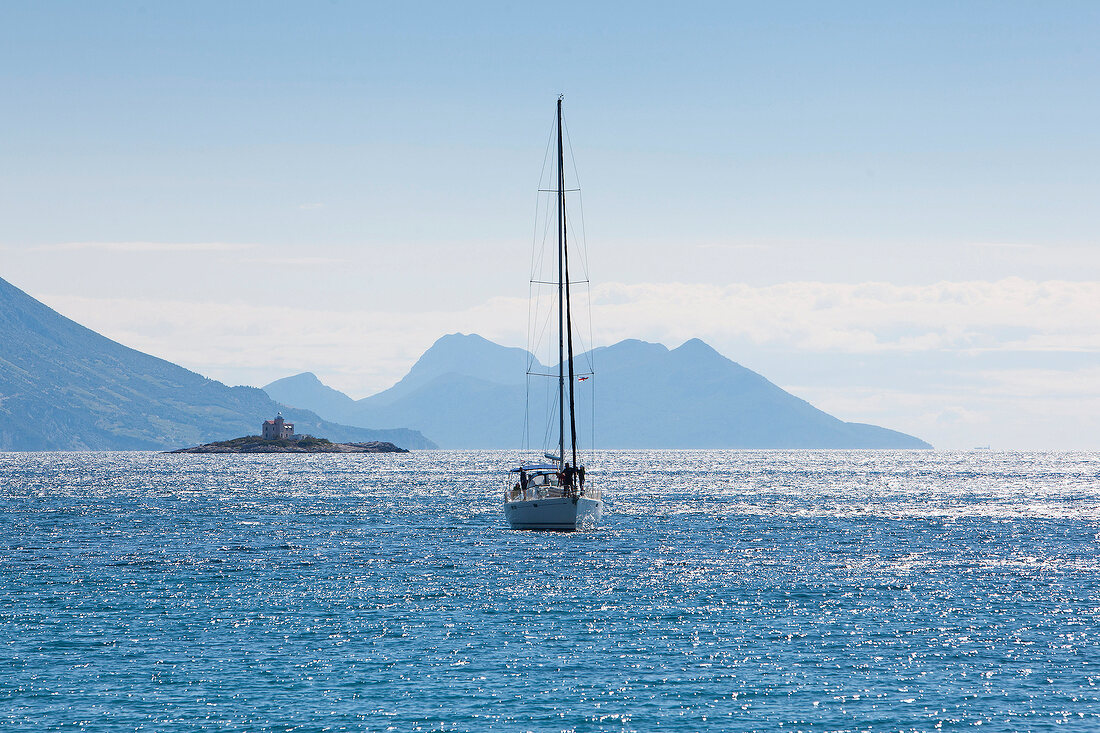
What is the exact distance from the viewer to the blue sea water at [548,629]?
106 ft

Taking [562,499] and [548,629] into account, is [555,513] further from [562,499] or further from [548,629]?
[548,629]

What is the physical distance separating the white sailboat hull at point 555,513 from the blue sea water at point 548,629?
1240 mm

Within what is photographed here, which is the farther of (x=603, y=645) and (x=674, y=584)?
(x=674, y=584)

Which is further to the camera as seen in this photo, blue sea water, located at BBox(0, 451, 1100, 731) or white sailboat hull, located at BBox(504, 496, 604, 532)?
white sailboat hull, located at BBox(504, 496, 604, 532)

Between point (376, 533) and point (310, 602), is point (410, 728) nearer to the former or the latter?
point (310, 602)

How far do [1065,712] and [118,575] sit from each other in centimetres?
4593

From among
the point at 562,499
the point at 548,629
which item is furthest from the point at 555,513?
the point at 548,629

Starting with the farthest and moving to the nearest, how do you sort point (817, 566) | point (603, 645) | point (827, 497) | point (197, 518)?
point (827, 497)
point (197, 518)
point (817, 566)
point (603, 645)

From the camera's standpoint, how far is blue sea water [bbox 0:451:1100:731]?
106 feet

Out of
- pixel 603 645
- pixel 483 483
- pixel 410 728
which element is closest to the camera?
pixel 410 728

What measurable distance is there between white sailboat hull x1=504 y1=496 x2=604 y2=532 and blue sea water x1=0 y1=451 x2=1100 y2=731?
124 cm

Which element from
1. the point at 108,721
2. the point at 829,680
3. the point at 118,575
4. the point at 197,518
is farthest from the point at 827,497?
the point at 108,721

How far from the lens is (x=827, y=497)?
14425 cm

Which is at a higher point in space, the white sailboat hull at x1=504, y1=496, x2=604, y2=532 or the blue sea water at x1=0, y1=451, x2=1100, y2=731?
the white sailboat hull at x1=504, y1=496, x2=604, y2=532
